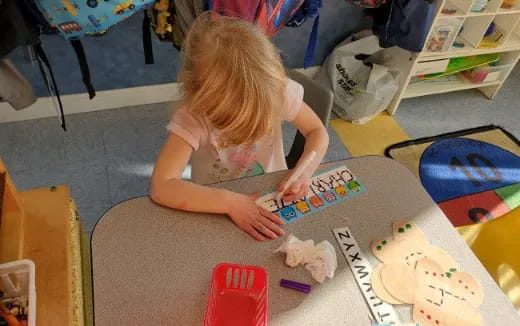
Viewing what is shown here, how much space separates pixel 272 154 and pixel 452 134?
1.39 m

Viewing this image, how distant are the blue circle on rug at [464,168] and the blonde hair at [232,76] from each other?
1284 mm

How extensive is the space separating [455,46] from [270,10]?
1.18 meters

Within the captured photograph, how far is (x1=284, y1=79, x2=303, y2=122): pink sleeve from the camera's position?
104cm

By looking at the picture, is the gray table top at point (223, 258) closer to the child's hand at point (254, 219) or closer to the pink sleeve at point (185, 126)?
the child's hand at point (254, 219)

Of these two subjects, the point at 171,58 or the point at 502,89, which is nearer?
the point at 171,58

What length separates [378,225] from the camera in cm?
90

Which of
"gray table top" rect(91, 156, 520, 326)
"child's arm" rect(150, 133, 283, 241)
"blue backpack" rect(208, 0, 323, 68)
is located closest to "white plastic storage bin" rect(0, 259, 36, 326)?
"gray table top" rect(91, 156, 520, 326)

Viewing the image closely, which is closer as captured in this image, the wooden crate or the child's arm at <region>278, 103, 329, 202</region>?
the wooden crate

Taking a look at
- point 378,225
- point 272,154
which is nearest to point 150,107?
point 272,154

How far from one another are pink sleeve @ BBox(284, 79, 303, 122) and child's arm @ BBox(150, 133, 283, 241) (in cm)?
28

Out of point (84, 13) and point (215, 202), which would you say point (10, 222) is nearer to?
point (215, 202)

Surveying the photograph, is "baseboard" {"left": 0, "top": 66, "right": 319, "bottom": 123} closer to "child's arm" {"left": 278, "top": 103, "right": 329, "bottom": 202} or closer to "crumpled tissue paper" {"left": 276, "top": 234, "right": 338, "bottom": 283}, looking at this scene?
"child's arm" {"left": 278, "top": 103, "right": 329, "bottom": 202}

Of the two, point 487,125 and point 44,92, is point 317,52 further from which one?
point 44,92

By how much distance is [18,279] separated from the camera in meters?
0.72
